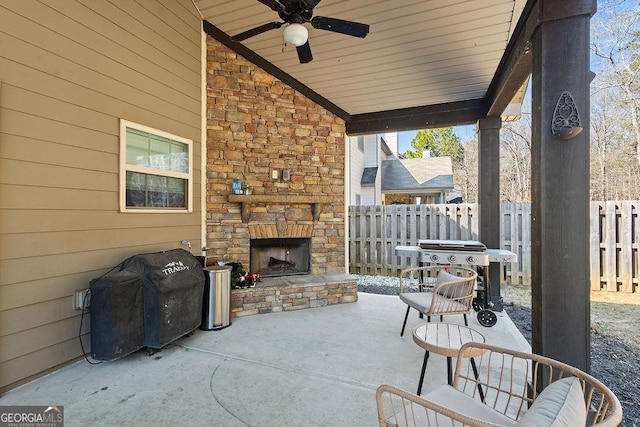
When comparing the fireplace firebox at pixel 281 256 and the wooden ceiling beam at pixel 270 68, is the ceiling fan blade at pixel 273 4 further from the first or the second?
the fireplace firebox at pixel 281 256

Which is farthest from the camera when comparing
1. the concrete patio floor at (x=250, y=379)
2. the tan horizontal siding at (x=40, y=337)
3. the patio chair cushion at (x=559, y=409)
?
the tan horizontal siding at (x=40, y=337)

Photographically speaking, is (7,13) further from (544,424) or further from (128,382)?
(544,424)

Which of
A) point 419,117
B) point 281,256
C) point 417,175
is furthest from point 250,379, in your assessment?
point 417,175

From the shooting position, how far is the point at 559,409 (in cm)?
95

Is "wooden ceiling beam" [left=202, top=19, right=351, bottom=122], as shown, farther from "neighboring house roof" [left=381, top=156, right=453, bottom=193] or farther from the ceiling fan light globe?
"neighboring house roof" [left=381, top=156, right=453, bottom=193]

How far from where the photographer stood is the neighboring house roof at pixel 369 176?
10.9 metres

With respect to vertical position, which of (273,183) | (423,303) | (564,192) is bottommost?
(423,303)

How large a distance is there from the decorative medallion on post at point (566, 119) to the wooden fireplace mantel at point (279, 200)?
128 inches

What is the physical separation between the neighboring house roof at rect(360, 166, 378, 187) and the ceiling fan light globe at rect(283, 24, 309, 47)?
8.21 m

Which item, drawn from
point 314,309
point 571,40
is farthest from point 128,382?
point 571,40

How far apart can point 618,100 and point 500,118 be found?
20.8 feet

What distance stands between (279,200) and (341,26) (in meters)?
2.43

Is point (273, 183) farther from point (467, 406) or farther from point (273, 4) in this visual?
point (467, 406)

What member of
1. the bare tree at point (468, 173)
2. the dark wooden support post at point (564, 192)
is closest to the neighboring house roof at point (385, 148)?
the bare tree at point (468, 173)
